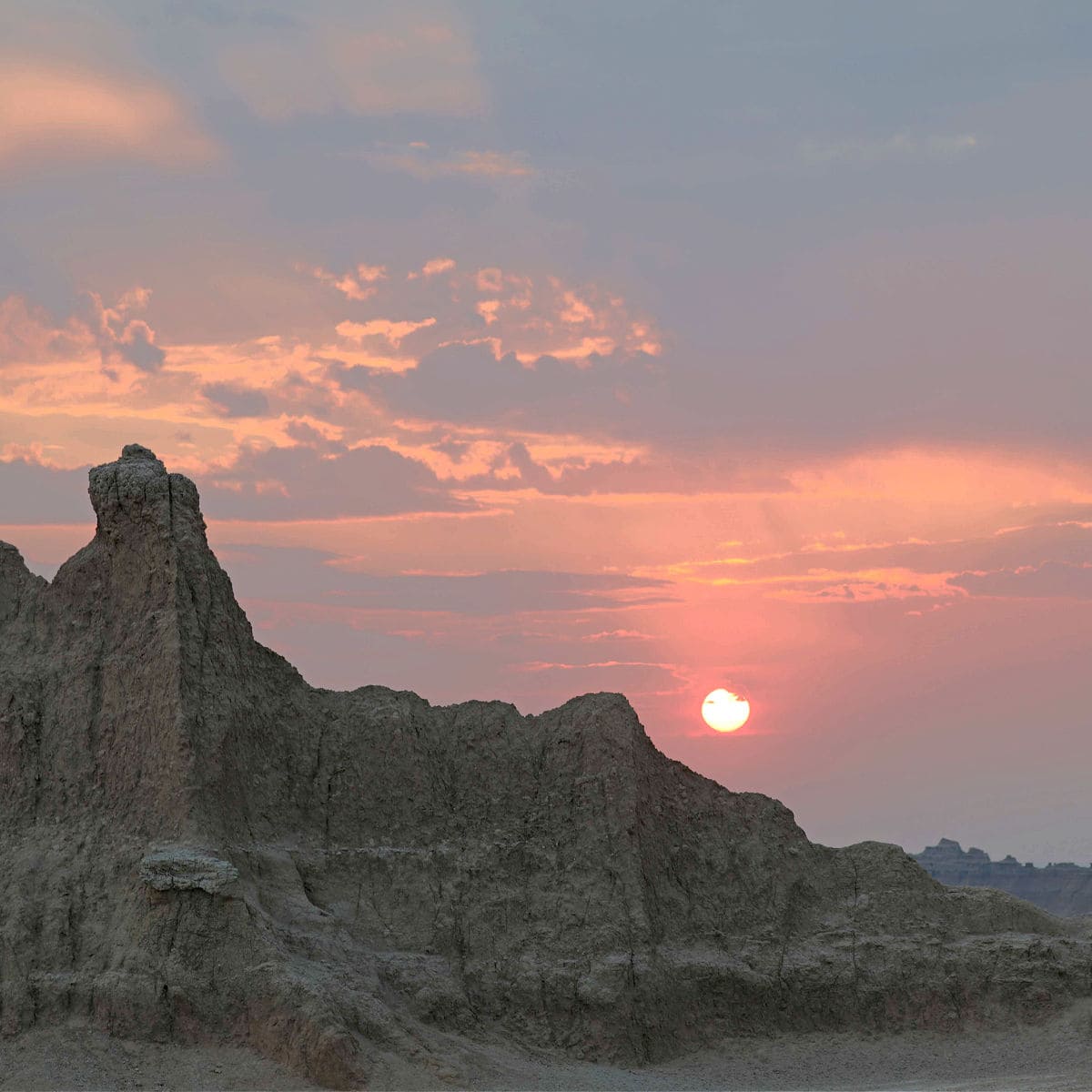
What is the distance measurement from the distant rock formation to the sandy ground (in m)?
97.4

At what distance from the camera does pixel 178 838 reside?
38344 mm

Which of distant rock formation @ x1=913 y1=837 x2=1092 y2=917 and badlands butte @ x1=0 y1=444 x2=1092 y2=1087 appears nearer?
badlands butte @ x1=0 y1=444 x2=1092 y2=1087

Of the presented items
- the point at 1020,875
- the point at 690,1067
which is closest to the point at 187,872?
the point at 690,1067

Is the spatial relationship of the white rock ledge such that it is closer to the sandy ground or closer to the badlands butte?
the badlands butte

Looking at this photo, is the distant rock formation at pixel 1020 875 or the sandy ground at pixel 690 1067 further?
the distant rock formation at pixel 1020 875

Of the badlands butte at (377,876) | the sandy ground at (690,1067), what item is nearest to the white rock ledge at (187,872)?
the badlands butte at (377,876)

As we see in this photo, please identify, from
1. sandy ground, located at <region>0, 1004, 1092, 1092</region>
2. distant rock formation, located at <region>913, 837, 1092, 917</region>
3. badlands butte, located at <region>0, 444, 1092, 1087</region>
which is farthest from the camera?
distant rock formation, located at <region>913, 837, 1092, 917</region>

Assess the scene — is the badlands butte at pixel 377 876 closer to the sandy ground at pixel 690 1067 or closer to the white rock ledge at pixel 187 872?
the white rock ledge at pixel 187 872

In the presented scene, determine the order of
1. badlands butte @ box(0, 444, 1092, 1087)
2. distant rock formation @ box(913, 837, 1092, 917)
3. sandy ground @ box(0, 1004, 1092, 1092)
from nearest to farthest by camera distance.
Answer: sandy ground @ box(0, 1004, 1092, 1092)
badlands butte @ box(0, 444, 1092, 1087)
distant rock formation @ box(913, 837, 1092, 917)

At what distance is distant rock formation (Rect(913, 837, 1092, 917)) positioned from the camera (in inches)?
5448

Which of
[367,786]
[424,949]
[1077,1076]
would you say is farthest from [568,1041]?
[1077,1076]

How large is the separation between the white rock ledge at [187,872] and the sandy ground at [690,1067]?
10.7ft

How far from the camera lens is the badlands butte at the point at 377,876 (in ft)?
121

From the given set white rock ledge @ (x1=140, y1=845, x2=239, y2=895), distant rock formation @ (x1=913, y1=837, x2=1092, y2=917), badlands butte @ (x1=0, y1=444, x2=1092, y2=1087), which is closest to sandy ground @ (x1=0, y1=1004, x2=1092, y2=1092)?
badlands butte @ (x1=0, y1=444, x2=1092, y2=1087)
